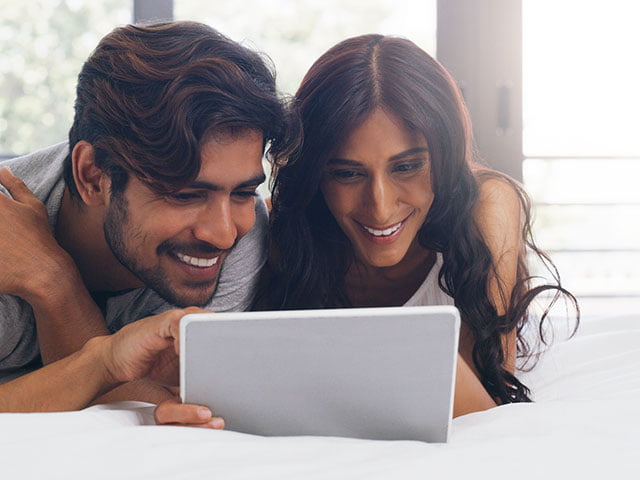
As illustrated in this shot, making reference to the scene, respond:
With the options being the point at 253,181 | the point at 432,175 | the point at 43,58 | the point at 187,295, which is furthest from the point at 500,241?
the point at 43,58

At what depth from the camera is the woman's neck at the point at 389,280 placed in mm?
1641

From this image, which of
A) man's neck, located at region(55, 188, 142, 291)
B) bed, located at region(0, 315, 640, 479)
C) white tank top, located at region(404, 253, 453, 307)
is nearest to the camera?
bed, located at region(0, 315, 640, 479)

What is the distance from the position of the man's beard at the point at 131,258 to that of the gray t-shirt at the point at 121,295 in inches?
3.8

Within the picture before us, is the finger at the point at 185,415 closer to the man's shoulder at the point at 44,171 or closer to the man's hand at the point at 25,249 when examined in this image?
the man's hand at the point at 25,249

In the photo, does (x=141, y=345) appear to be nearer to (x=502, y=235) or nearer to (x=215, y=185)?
(x=215, y=185)

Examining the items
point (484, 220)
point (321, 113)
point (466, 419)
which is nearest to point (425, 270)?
point (484, 220)

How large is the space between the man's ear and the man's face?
34 millimetres

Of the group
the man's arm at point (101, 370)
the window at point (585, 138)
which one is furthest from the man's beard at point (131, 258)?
the window at point (585, 138)

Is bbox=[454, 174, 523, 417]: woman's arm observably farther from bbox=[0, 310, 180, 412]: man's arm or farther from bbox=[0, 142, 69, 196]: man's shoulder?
bbox=[0, 142, 69, 196]: man's shoulder

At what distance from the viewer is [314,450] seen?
2.57ft

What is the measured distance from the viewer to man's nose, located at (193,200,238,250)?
1.24 metres

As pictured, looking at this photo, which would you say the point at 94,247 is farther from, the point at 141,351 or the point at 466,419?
the point at 466,419

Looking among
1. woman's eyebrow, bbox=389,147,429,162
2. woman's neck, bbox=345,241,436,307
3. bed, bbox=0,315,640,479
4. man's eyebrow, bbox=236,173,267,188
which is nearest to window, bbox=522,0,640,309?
woman's neck, bbox=345,241,436,307

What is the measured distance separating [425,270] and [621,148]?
1.85 metres
